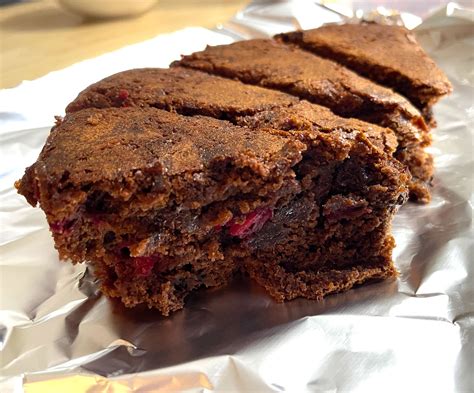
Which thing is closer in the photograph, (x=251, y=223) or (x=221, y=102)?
(x=251, y=223)

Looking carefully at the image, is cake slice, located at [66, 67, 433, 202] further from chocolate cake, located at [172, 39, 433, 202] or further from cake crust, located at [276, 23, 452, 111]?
cake crust, located at [276, 23, 452, 111]

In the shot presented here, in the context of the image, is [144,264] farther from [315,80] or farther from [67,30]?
[67,30]

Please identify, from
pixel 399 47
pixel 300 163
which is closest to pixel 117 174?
pixel 300 163

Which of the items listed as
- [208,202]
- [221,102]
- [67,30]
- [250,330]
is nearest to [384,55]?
[221,102]

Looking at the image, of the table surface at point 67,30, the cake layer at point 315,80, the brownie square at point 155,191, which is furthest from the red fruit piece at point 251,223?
the table surface at point 67,30

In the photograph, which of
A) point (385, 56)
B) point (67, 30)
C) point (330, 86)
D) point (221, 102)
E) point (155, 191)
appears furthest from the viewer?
point (67, 30)

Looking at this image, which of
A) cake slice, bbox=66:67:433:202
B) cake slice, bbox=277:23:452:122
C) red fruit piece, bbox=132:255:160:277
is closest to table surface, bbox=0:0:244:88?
cake slice, bbox=66:67:433:202
